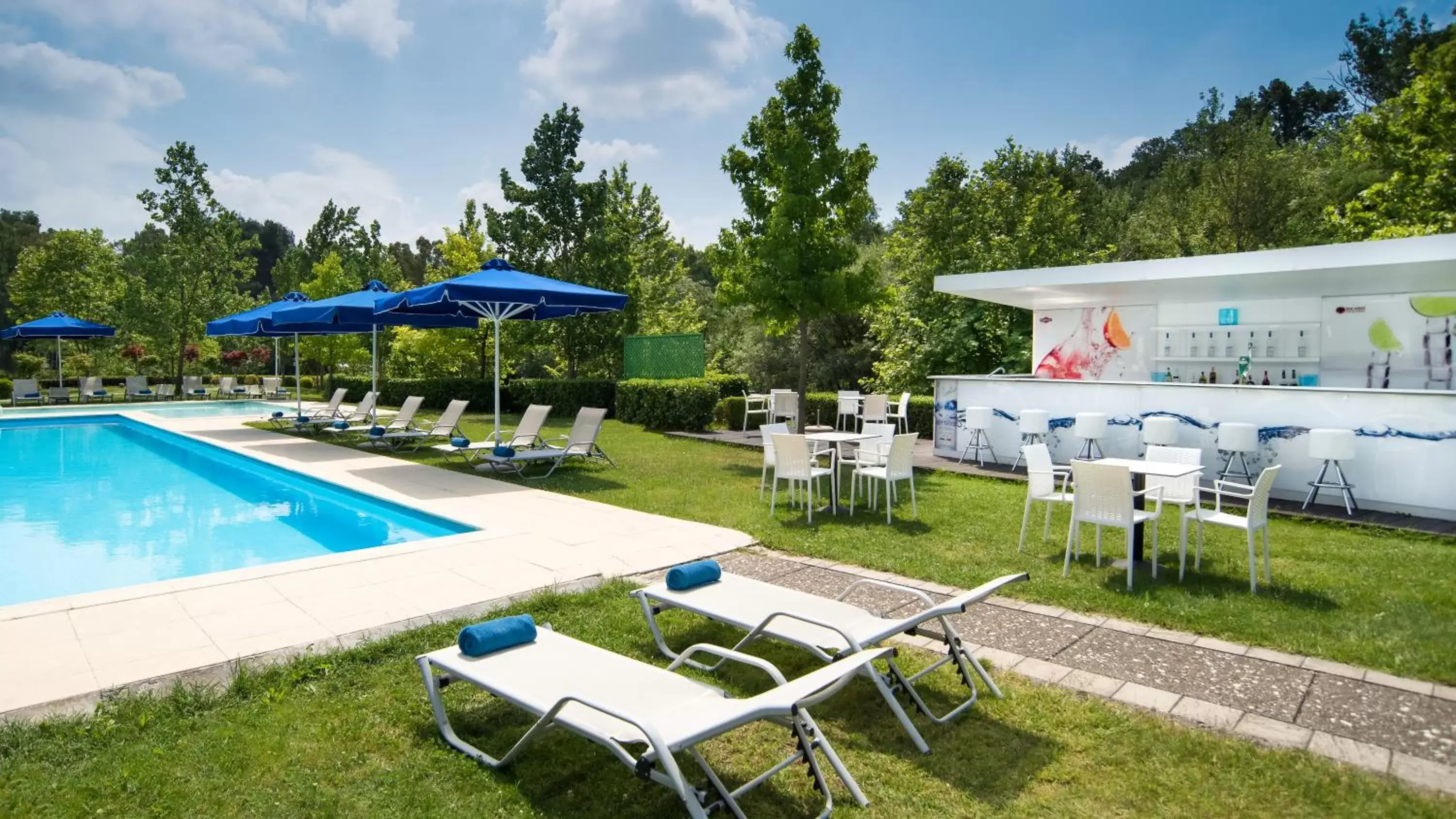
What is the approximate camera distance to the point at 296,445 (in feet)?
48.4

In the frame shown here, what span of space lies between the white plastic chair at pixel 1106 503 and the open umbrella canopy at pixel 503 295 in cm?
704

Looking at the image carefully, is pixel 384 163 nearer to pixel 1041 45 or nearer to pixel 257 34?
pixel 257 34

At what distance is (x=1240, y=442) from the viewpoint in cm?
966

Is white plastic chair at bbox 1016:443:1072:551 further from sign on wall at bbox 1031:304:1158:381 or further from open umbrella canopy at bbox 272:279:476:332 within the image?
open umbrella canopy at bbox 272:279:476:332

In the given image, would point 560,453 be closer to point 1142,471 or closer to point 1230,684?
point 1142,471

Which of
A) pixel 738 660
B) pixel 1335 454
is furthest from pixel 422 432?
pixel 1335 454

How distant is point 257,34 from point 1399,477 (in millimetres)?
18742

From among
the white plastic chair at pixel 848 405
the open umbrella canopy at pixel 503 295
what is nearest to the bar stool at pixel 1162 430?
the white plastic chair at pixel 848 405

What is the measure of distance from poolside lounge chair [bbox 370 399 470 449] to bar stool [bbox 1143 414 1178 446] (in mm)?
10391

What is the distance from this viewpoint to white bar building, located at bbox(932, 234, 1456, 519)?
888 cm

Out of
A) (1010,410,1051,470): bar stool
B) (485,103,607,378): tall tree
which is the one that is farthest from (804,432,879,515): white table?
(485,103,607,378): tall tree

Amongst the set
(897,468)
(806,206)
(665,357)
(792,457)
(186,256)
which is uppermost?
(186,256)

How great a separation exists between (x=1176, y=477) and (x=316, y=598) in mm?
6667

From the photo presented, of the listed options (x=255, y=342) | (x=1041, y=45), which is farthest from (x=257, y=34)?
(x=255, y=342)
